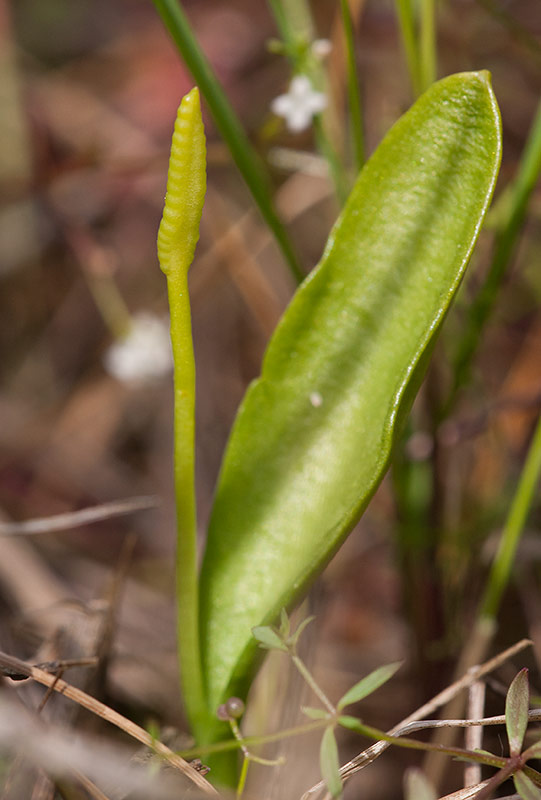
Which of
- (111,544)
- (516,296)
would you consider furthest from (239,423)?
(516,296)

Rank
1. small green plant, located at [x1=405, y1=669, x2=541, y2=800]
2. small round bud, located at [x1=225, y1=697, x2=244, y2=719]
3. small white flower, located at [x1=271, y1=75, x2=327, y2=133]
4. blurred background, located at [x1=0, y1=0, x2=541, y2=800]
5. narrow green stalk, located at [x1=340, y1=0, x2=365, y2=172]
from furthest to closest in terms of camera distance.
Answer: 1. blurred background, located at [x1=0, y1=0, x2=541, y2=800]
2. small white flower, located at [x1=271, y1=75, x2=327, y2=133]
3. narrow green stalk, located at [x1=340, y1=0, x2=365, y2=172]
4. small round bud, located at [x1=225, y1=697, x2=244, y2=719]
5. small green plant, located at [x1=405, y1=669, x2=541, y2=800]

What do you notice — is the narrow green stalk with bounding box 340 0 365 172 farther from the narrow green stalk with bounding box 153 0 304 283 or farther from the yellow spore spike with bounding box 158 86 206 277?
the yellow spore spike with bounding box 158 86 206 277

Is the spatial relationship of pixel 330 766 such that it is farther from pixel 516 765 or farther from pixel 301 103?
pixel 301 103

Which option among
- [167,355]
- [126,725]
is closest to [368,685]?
[126,725]

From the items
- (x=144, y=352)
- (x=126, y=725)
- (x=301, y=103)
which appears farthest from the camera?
(x=144, y=352)

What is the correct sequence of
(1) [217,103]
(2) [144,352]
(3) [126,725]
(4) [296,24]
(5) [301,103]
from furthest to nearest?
(2) [144,352], (4) [296,24], (5) [301,103], (1) [217,103], (3) [126,725]

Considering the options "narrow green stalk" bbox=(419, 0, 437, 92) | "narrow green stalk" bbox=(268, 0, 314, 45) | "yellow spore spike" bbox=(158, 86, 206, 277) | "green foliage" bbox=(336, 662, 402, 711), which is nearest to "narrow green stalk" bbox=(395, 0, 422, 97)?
"narrow green stalk" bbox=(419, 0, 437, 92)

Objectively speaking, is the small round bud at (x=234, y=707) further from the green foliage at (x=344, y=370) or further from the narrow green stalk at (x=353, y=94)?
the narrow green stalk at (x=353, y=94)

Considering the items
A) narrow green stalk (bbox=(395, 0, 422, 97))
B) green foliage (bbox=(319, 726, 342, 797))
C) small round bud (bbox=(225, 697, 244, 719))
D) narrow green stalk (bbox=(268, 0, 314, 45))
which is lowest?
green foliage (bbox=(319, 726, 342, 797))
